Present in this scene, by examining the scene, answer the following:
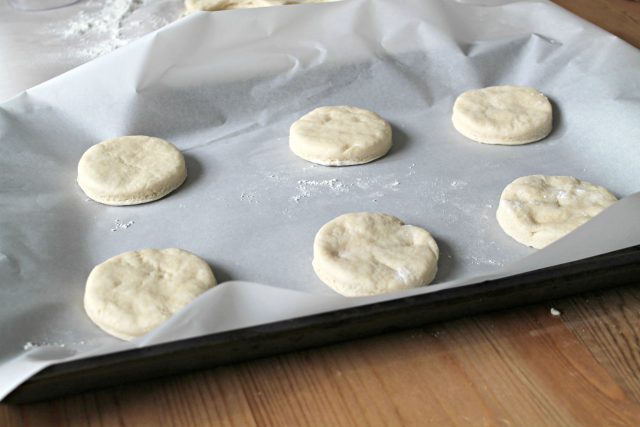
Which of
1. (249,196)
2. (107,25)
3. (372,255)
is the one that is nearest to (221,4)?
(107,25)

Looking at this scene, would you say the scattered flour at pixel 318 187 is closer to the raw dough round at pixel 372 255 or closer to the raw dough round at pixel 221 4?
the raw dough round at pixel 372 255

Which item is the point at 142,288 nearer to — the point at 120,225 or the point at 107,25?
the point at 120,225

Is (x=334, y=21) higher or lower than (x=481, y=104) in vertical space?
higher

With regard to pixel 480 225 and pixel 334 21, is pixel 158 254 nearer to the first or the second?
pixel 480 225

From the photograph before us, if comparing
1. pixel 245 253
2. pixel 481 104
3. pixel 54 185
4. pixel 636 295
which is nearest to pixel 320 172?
pixel 245 253

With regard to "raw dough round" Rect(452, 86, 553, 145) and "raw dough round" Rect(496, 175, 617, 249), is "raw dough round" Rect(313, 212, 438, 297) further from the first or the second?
"raw dough round" Rect(452, 86, 553, 145)

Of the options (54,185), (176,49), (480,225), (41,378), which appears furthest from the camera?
(176,49)
